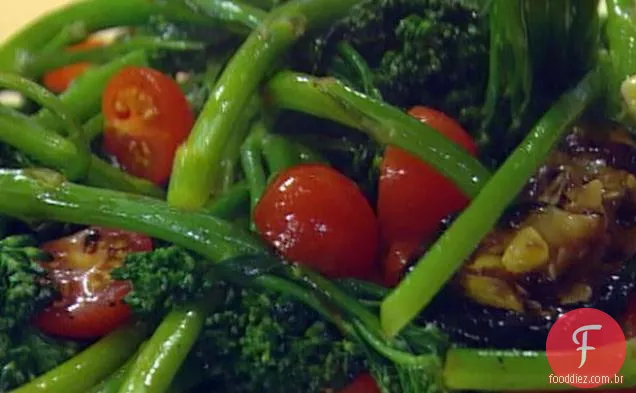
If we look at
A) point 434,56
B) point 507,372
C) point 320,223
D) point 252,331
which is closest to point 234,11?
point 434,56

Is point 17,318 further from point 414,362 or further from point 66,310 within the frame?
point 414,362

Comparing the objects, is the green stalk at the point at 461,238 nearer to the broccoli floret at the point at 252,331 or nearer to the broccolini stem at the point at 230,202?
the broccoli floret at the point at 252,331

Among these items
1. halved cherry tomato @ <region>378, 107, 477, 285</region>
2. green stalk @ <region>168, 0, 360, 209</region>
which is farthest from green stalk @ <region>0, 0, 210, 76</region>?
halved cherry tomato @ <region>378, 107, 477, 285</region>

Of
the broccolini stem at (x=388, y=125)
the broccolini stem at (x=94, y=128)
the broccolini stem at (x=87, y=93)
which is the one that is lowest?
the broccolini stem at (x=94, y=128)

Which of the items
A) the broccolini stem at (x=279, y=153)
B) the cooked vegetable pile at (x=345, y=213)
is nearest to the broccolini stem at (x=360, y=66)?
the cooked vegetable pile at (x=345, y=213)

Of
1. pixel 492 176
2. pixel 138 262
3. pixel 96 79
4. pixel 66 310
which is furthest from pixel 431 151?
pixel 96 79

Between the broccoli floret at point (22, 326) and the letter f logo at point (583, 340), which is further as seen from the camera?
the broccoli floret at point (22, 326)

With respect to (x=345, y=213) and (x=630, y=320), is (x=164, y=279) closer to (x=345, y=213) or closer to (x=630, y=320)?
(x=345, y=213)
